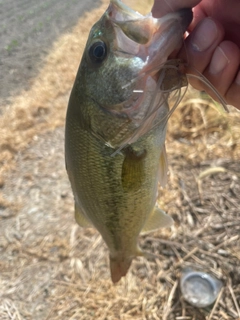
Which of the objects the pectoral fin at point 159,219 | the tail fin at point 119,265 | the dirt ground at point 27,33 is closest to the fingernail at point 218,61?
the pectoral fin at point 159,219

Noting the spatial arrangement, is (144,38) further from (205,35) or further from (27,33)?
(27,33)

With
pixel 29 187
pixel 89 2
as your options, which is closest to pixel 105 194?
pixel 29 187

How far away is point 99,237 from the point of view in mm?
2377

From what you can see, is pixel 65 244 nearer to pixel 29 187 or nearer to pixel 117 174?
pixel 29 187

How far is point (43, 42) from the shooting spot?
4.45 m

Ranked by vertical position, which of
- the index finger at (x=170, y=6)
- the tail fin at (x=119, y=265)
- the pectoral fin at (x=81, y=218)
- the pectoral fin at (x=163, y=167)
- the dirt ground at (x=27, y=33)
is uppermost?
the index finger at (x=170, y=6)

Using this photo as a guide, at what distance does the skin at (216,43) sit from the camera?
0.93m

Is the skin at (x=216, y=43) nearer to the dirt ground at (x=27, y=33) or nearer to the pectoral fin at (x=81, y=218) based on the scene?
the pectoral fin at (x=81, y=218)

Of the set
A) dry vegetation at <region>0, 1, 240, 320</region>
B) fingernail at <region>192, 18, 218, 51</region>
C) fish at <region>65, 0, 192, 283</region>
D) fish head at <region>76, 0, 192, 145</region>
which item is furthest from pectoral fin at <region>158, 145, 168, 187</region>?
dry vegetation at <region>0, 1, 240, 320</region>

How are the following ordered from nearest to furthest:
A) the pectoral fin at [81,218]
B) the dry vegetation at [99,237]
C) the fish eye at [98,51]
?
the fish eye at [98,51] → the pectoral fin at [81,218] → the dry vegetation at [99,237]

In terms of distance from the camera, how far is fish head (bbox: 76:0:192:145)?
0.84 metres

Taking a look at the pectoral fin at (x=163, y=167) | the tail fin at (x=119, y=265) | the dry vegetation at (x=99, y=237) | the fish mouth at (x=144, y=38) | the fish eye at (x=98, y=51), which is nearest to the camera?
the fish mouth at (x=144, y=38)

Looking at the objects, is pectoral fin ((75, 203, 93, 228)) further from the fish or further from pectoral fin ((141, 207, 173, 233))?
pectoral fin ((141, 207, 173, 233))

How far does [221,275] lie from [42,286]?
3.18ft
